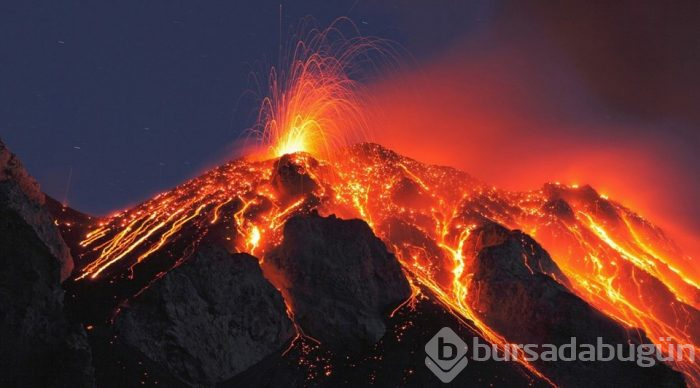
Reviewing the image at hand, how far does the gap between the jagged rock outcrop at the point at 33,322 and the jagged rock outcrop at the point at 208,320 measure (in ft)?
12.7

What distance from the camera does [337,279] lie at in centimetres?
4072

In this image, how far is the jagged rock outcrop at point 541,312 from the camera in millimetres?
36406

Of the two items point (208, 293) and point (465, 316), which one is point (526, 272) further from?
point (208, 293)

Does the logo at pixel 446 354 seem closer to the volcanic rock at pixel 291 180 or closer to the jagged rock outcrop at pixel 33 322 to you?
the jagged rock outcrop at pixel 33 322

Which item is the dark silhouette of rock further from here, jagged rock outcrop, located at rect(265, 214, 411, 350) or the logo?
jagged rock outcrop, located at rect(265, 214, 411, 350)

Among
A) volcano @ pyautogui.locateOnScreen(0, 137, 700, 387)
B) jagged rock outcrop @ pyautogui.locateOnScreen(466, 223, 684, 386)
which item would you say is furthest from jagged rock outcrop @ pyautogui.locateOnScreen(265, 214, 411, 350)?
jagged rock outcrop @ pyautogui.locateOnScreen(466, 223, 684, 386)

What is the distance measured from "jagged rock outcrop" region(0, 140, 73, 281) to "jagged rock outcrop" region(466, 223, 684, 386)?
1455 inches

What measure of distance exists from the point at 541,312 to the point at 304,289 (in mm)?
21222

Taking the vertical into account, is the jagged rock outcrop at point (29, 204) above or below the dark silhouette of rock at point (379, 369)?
above

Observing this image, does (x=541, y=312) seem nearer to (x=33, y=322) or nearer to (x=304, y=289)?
(x=304, y=289)

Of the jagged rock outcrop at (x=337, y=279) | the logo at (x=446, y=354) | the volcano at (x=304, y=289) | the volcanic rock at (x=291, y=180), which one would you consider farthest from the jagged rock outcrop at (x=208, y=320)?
the volcanic rock at (x=291, y=180)

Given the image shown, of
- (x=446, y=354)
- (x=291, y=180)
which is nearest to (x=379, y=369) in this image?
(x=446, y=354)

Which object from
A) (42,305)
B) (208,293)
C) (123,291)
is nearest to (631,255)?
(208,293)

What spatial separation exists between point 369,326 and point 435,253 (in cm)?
2067
